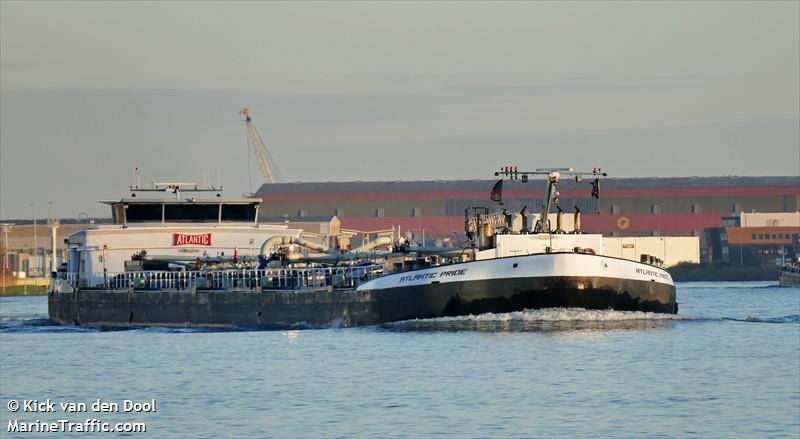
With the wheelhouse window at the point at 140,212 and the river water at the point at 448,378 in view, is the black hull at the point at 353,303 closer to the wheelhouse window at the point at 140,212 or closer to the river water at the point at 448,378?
the river water at the point at 448,378

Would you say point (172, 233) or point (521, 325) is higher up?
point (172, 233)

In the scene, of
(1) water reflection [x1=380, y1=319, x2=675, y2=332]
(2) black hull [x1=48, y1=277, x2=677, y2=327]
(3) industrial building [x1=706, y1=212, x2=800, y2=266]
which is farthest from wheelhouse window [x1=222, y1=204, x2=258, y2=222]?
(3) industrial building [x1=706, y1=212, x2=800, y2=266]

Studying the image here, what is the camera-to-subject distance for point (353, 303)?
7119 cm

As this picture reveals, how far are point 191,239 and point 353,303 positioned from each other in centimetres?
1822

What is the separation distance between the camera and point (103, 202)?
88875 millimetres

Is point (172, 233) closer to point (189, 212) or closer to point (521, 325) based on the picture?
point (189, 212)

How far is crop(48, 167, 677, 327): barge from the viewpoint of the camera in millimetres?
65188

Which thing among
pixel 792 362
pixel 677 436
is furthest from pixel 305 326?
pixel 677 436

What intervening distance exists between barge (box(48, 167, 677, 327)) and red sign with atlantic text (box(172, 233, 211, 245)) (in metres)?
0.05

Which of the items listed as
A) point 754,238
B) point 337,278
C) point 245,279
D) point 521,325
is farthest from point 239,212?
point 754,238

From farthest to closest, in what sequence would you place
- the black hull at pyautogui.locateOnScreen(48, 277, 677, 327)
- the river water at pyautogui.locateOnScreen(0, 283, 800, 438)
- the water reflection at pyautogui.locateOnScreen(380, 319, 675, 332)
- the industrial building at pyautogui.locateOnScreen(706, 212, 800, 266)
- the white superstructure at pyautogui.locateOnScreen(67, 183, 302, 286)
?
the industrial building at pyautogui.locateOnScreen(706, 212, 800, 266)
the white superstructure at pyautogui.locateOnScreen(67, 183, 302, 286)
the black hull at pyautogui.locateOnScreen(48, 277, 677, 327)
the water reflection at pyautogui.locateOnScreen(380, 319, 675, 332)
the river water at pyautogui.locateOnScreen(0, 283, 800, 438)

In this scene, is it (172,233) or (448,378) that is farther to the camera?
(172,233)

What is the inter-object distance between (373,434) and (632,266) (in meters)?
30.6

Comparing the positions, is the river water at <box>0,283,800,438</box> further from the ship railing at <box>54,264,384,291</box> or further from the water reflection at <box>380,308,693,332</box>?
the ship railing at <box>54,264,384,291</box>
